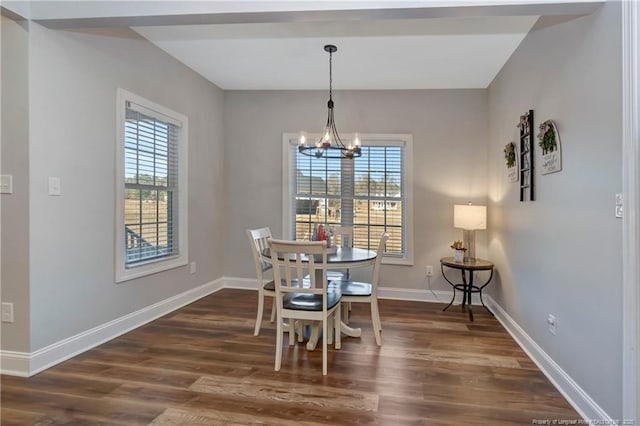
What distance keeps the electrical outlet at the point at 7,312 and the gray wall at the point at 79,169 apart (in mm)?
157

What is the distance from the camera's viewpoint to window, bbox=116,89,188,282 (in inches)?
127

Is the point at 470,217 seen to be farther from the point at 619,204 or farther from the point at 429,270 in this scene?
the point at 619,204

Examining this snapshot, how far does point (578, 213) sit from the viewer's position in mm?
2174

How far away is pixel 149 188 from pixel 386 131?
283cm

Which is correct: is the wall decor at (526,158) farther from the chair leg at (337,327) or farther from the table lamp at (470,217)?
the chair leg at (337,327)

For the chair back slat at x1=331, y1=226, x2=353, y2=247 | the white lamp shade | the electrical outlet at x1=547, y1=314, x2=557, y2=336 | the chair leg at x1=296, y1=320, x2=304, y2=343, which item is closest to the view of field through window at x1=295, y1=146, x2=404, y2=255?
the chair back slat at x1=331, y1=226, x2=353, y2=247

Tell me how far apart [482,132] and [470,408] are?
10.9ft

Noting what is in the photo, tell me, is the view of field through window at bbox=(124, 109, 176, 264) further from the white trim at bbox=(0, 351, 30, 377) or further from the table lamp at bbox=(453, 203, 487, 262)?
the table lamp at bbox=(453, 203, 487, 262)

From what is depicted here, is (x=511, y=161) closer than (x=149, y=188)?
Yes

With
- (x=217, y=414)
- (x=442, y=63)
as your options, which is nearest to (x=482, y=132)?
(x=442, y=63)

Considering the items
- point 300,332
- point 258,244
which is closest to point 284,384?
point 300,332

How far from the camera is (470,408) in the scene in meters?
2.12

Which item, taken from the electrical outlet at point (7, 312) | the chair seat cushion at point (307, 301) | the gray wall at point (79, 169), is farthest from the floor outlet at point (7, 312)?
the chair seat cushion at point (307, 301)

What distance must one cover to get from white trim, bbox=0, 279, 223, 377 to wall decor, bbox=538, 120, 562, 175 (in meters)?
3.65
